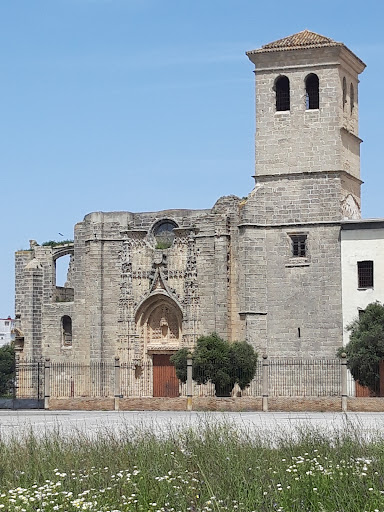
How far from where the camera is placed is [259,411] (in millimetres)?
38000

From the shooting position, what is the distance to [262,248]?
44562 millimetres

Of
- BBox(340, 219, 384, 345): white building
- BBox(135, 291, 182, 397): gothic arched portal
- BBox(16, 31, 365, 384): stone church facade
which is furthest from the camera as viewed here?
BBox(135, 291, 182, 397): gothic arched portal

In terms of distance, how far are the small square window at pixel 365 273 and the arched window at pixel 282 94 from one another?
23.2 feet

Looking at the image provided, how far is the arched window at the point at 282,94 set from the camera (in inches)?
1816

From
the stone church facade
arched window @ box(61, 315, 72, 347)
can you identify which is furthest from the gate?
the stone church facade

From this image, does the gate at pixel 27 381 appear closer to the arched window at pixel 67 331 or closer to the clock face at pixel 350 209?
the arched window at pixel 67 331

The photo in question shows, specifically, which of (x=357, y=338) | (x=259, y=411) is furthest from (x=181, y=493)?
(x=357, y=338)

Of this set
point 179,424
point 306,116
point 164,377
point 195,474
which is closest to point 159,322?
point 164,377

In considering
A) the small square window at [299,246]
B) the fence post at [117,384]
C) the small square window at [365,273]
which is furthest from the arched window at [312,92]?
the fence post at [117,384]

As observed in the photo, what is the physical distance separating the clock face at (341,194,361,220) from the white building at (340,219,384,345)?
1.37m

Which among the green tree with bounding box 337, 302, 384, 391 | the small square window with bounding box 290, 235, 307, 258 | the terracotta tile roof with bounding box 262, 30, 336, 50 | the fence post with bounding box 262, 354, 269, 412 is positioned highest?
the terracotta tile roof with bounding box 262, 30, 336, 50

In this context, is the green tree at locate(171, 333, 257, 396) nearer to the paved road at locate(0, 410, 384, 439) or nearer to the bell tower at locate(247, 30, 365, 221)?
the paved road at locate(0, 410, 384, 439)

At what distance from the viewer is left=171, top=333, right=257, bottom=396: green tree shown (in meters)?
41.8

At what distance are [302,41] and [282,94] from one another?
220 cm
